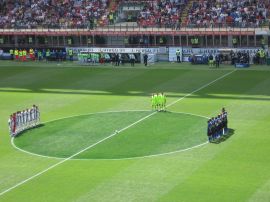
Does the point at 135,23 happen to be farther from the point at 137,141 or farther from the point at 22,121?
the point at 137,141

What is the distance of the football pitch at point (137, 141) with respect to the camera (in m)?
28.5

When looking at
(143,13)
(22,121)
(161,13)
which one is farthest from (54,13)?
(22,121)

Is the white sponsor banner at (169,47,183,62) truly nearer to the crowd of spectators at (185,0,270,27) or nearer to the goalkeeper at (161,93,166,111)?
the crowd of spectators at (185,0,270,27)

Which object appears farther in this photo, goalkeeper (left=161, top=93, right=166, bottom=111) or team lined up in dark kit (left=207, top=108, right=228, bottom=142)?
goalkeeper (left=161, top=93, right=166, bottom=111)

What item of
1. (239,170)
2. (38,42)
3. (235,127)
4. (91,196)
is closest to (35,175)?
(91,196)

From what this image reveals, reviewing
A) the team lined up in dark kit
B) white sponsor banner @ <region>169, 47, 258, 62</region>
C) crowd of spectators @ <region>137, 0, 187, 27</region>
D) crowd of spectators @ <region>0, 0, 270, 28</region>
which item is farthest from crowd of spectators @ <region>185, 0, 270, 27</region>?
the team lined up in dark kit

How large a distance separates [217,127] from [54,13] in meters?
45.9

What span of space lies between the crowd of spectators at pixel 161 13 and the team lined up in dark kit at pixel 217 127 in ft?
109

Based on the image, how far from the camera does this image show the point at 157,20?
234ft

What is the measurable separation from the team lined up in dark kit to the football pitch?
0.61m

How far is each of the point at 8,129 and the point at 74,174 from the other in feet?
35.4

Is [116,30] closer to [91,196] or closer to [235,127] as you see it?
[235,127]

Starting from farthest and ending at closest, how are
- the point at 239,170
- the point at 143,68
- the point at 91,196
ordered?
the point at 143,68
the point at 239,170
the point at 91,196

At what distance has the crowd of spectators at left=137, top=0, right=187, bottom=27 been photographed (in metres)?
70.6
